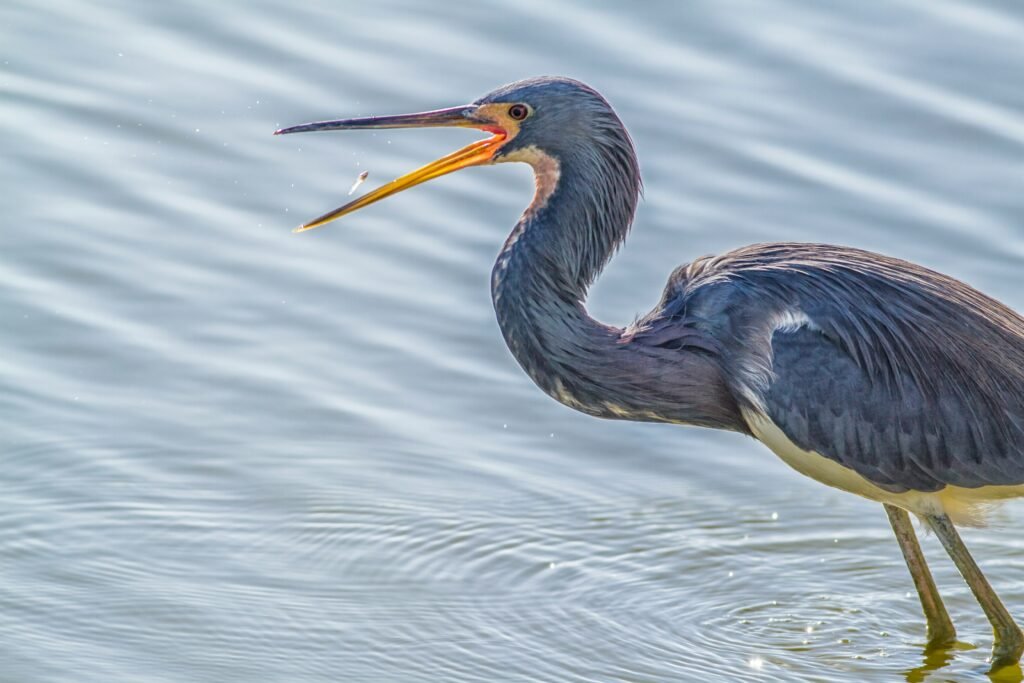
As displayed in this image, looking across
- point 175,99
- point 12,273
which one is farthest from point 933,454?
point 175,99

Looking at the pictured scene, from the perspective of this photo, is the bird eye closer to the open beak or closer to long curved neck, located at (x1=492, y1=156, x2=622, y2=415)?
the open beak

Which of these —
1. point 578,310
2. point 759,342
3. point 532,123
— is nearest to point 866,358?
point 759,342

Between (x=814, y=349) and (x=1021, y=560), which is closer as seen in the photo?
(x=814, y=349)

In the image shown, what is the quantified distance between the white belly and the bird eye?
1.49 metres

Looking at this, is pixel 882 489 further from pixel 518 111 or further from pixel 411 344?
pixel 411 344

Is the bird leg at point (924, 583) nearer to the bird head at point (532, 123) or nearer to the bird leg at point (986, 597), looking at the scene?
the bird leg at point (986, 597)

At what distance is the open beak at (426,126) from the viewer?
7965mm

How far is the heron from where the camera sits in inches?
316

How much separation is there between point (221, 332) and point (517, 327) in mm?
2794

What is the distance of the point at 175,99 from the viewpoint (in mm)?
12352

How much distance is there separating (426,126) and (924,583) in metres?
2.82

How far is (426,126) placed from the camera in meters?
7.93

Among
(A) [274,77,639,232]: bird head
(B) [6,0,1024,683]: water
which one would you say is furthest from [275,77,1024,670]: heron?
(B) [6,0,1024,683]: water

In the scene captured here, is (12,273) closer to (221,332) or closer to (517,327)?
(221,332)
